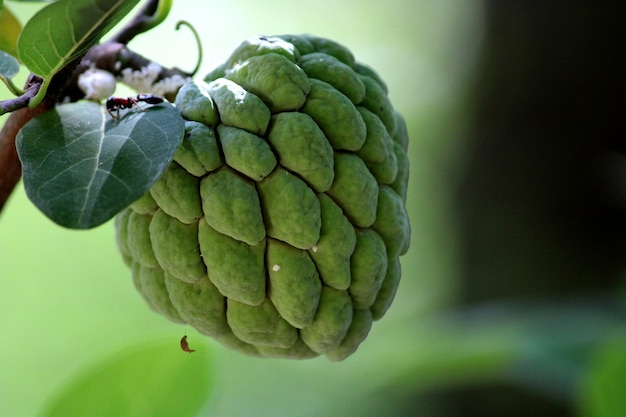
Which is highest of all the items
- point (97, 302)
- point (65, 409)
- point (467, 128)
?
point (467, 128)

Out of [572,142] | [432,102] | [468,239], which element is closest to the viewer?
[572,142]

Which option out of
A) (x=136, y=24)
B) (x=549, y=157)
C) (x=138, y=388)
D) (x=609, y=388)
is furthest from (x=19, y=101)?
(x=549, y=157)

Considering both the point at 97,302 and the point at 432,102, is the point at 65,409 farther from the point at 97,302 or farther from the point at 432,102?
the point at 432,102

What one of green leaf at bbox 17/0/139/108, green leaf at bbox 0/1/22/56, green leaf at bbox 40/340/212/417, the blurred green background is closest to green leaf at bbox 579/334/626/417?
the blurred green background

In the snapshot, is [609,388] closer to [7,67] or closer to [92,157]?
[92,157]

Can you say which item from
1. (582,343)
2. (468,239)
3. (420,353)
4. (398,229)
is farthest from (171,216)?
(468,239)

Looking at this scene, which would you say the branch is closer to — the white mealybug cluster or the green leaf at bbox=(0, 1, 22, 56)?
the white mealybug cluster
